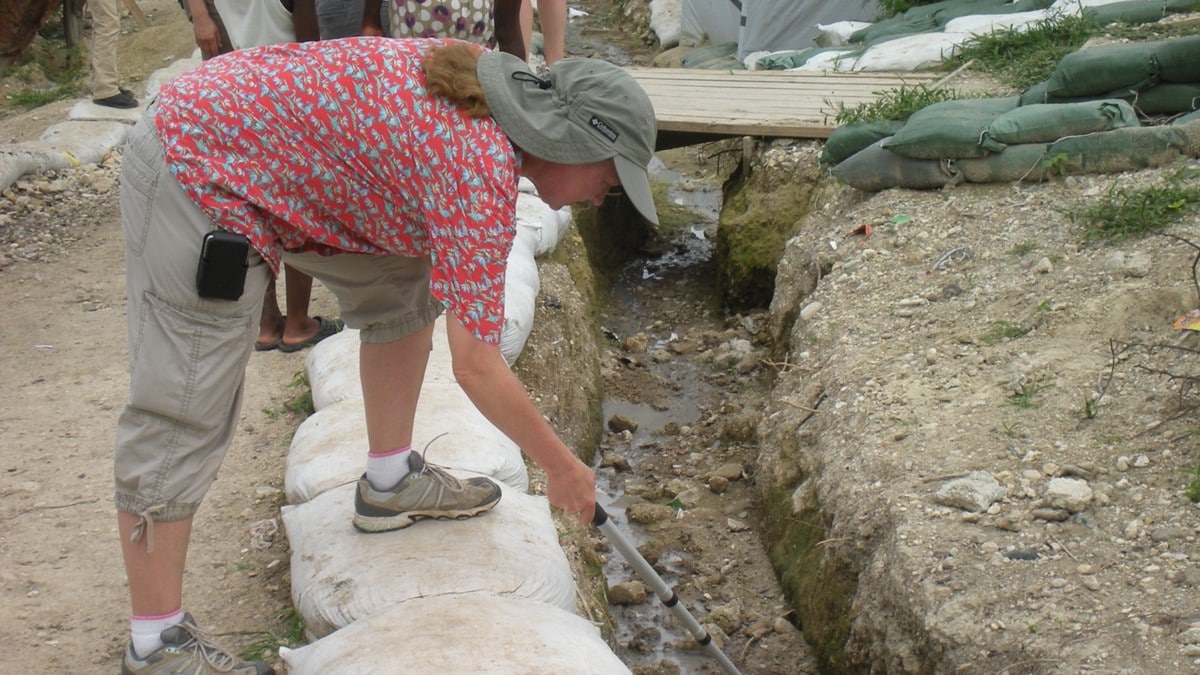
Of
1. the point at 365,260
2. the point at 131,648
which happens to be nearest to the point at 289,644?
the point at 131,648

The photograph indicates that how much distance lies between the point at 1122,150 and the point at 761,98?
2.59 m

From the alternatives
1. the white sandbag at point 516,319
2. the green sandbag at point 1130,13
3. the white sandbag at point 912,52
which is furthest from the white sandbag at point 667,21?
the white sandbag at point 516,319

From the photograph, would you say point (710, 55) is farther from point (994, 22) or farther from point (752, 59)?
point (994, 22)

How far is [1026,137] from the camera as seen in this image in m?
4.65

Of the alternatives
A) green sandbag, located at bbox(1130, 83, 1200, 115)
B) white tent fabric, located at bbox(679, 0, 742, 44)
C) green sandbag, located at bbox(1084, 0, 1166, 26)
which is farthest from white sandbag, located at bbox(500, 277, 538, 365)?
white tent fabric, located at bbox(679, 0, 742, 44)

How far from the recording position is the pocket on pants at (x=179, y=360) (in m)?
2.05

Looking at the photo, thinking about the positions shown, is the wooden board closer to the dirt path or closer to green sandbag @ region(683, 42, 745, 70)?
green sandbag @ region(683, 42, 745, 70)

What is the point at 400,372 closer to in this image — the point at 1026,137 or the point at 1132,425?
the point at 1132,425

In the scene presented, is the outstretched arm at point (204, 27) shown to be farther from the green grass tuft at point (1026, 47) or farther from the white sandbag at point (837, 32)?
the white sandbag at point (837, 32)

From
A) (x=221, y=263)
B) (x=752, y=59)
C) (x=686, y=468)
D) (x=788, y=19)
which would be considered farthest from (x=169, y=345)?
(x=788, y=19)

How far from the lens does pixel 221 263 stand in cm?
203

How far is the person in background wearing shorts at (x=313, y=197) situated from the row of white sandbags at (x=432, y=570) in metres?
0.28

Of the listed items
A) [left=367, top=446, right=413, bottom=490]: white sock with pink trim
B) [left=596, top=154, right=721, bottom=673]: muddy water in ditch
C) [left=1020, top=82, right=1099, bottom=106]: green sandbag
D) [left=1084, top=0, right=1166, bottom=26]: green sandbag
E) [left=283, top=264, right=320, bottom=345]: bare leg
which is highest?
[left=1084, top=0, right=1166, bottom=26]: green sandbag

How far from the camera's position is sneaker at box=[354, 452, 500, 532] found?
2.59m
